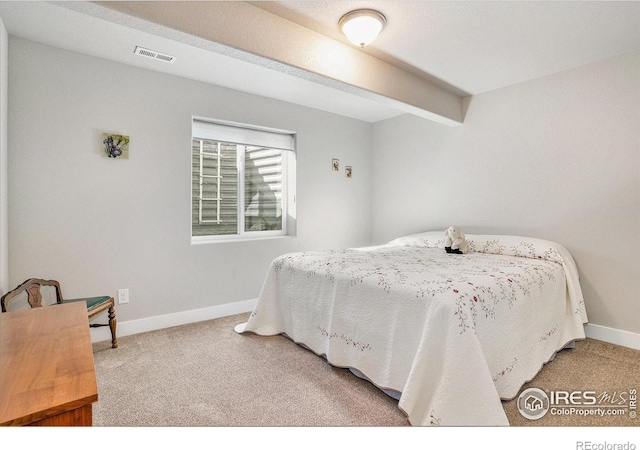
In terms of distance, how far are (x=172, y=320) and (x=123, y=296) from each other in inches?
17.8

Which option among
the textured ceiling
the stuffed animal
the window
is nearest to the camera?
the textured ceiling

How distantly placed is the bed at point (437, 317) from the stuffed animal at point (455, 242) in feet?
0.27

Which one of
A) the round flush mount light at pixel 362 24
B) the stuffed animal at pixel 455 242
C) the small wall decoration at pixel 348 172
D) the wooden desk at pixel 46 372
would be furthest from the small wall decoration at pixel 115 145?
the stuffed animal at pixel 455 242

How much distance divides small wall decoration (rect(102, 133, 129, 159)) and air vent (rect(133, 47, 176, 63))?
2.10ft

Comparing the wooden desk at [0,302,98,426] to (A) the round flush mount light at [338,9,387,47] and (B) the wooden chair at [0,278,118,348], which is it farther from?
(A) the round flush mount light at [338,9,387,47]

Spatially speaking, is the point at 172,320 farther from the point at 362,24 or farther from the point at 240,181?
the point at 362,24

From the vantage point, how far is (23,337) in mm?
1016

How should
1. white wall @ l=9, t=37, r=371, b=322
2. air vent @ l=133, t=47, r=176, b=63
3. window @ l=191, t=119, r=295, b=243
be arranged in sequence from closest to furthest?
white wall @ l=9, t=37, r=371, b=322, air vent @ l=133, t=47, r=176, b=63, window @ l=191, t=119, r=295, b=243

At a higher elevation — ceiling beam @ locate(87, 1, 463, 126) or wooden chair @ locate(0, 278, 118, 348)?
ceiling beam @ locate(87, 1, 463, 126)

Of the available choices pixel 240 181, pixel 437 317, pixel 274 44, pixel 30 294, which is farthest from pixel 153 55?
pixel 437 317

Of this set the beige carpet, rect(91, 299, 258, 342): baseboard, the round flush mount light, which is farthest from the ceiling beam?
rect(91, 299, 258, 342): baseboard

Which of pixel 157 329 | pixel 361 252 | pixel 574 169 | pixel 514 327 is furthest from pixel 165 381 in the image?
pixel 574 169

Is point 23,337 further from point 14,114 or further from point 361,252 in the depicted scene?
point 361,252

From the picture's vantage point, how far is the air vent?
2401 millimetres
